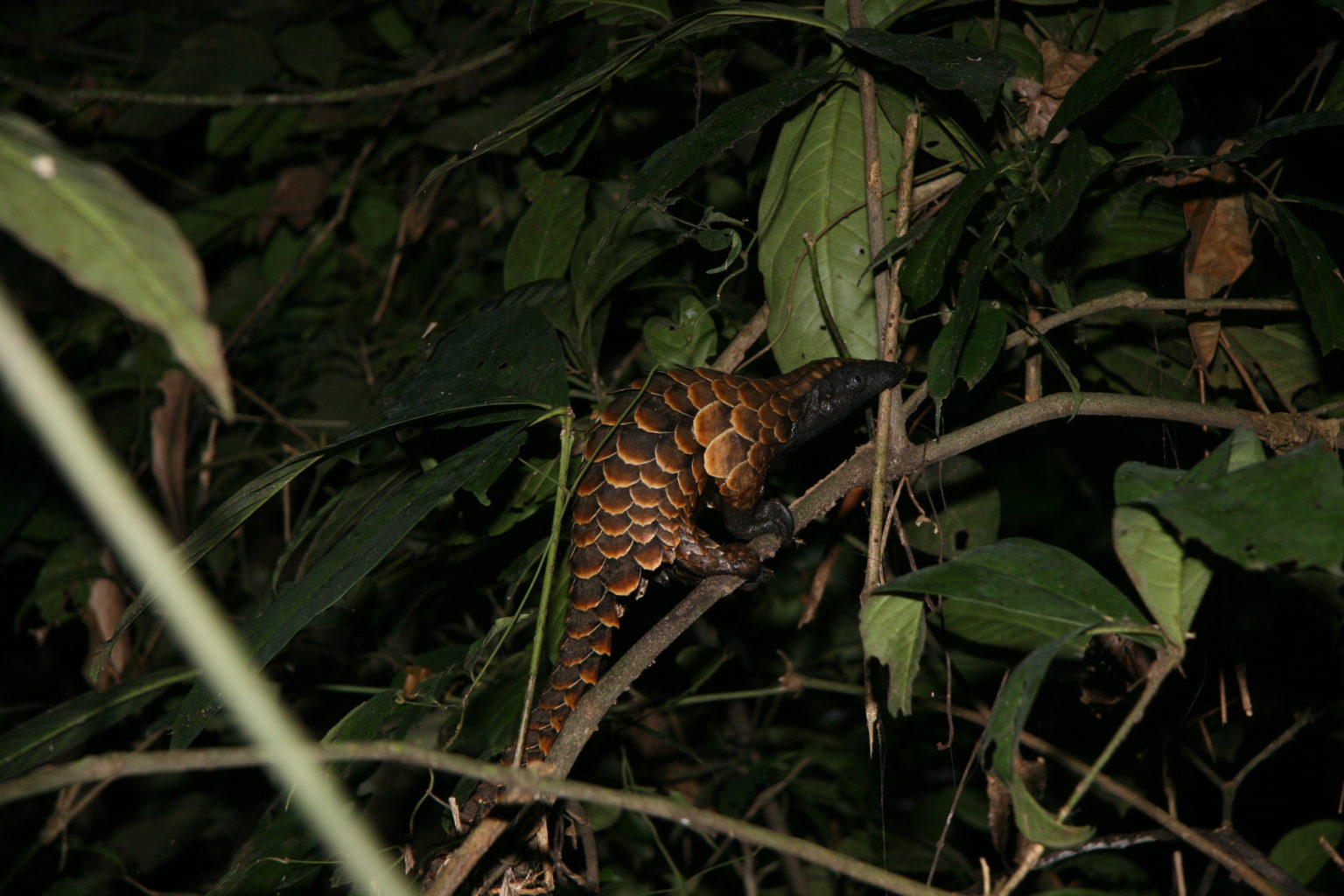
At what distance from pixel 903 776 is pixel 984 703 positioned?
504 millimetres

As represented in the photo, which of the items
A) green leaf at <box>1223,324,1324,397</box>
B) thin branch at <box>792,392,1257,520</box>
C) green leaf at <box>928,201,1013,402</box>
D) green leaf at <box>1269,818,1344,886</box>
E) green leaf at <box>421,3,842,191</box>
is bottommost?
green leaf at <box>1269,818,1344,886</box>

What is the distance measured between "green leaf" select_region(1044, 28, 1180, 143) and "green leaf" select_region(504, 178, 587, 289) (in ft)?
2.47

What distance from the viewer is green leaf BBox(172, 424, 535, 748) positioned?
85 cm

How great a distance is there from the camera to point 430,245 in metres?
2.45

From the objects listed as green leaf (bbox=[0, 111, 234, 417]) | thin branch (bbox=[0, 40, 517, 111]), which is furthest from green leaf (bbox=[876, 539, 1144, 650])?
thin branch (bbox=[0, 40, 517, 111])

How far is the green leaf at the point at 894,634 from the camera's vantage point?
0.96 meters

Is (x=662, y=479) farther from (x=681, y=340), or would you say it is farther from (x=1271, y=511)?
(x=1271, y=511)

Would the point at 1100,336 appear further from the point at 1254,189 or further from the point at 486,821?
the point at 486,821

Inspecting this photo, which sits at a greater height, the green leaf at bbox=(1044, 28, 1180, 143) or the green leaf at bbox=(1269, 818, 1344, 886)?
the green leaf at bbox=(1044, 28, 1180, 143)

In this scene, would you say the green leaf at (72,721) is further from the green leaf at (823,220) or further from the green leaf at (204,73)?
the green leaf at (204,73)

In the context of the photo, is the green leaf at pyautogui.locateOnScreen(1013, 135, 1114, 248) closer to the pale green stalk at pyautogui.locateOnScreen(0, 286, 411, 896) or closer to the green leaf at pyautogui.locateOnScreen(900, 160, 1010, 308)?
the green leaf at pyautogui.locateOnScreen(900, 160, 1010, 308)

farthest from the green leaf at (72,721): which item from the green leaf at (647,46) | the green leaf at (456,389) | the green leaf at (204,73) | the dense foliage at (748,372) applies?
the green leaf at (204,73)

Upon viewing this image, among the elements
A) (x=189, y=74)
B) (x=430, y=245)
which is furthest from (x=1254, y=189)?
(x=189, y=74)

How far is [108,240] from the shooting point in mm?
421
